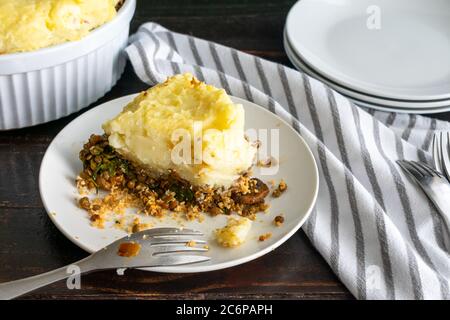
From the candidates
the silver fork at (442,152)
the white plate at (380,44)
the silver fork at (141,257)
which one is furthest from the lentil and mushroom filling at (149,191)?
the white plate at (380,44)

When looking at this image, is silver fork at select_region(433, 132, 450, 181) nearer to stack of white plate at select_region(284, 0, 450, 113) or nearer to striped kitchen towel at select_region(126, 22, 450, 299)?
striped kitchen towel at select_region(126, 22, 450, 299)

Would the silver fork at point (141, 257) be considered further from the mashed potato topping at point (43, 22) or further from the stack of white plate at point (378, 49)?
the stack of white plate at point (378, 49)

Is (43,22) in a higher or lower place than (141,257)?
higher

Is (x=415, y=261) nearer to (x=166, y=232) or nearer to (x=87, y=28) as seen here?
(x=166, y=232)

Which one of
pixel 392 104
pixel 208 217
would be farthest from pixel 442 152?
pixel 208 217

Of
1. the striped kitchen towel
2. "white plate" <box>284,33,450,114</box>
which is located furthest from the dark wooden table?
"white plate" <box>284,33,450,114</box>

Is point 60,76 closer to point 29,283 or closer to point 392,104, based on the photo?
point 29,283

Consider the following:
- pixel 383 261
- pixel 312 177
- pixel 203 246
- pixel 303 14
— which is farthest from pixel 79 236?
pixel 303 14

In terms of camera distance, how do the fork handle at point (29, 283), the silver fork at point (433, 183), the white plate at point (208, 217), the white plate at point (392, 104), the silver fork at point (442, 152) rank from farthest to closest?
the white plate at point (392, 104) → the silver fork at point (442, 152) → the silver fork at point (433, 183) → the white plate at point (208, 217) → the fork handle at point (29, 283)
